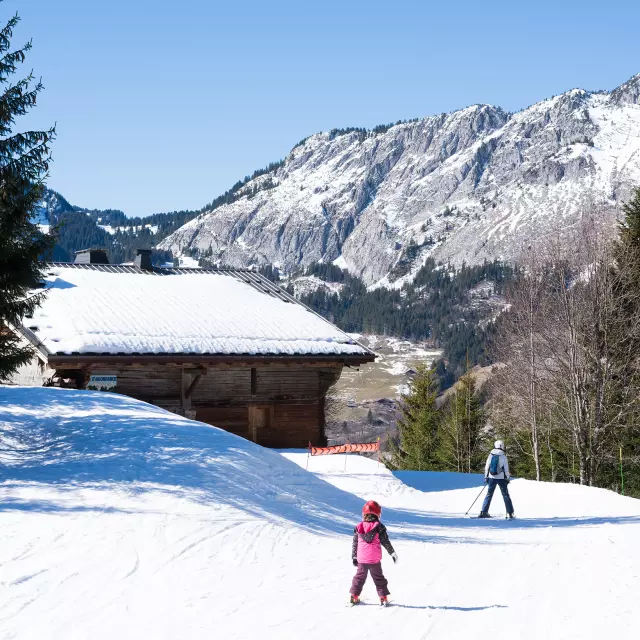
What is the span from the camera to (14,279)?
1327 centimetres

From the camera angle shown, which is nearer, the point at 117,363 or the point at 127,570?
the point at 127,570

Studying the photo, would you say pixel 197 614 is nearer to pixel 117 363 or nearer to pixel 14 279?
pixel 14 279

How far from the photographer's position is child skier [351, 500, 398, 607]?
28.0 feet

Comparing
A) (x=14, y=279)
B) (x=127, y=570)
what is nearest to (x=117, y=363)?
(x=14, y=279)

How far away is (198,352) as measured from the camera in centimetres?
2175

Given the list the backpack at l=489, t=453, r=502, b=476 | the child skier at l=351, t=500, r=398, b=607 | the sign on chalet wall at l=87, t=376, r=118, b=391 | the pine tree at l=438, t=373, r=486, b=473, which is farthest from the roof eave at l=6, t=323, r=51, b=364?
the pine tree at l=438, t=373, r=486, b=473

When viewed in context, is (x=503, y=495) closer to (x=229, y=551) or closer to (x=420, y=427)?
(x=229, y=551)

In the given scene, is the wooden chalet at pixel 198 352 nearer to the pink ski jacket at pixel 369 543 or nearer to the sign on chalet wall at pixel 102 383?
the sign on chalet wall at pixel 102 383

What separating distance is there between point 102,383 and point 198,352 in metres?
2.55

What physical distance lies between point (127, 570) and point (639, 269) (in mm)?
22130

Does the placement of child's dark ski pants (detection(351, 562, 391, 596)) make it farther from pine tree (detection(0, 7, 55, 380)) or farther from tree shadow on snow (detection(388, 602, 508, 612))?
pine tree (detection(0, 7, 55, 380))

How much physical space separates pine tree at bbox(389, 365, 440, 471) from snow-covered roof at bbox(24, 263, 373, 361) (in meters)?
16.2

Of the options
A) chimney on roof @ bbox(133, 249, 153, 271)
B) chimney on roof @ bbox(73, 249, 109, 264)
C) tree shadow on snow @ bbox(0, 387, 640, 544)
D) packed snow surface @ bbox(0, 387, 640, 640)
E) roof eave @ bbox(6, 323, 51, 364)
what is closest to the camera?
packed snow surface @ bbox(0, 387, 640, 640)

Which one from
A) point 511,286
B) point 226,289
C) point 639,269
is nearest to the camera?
point 639,269
